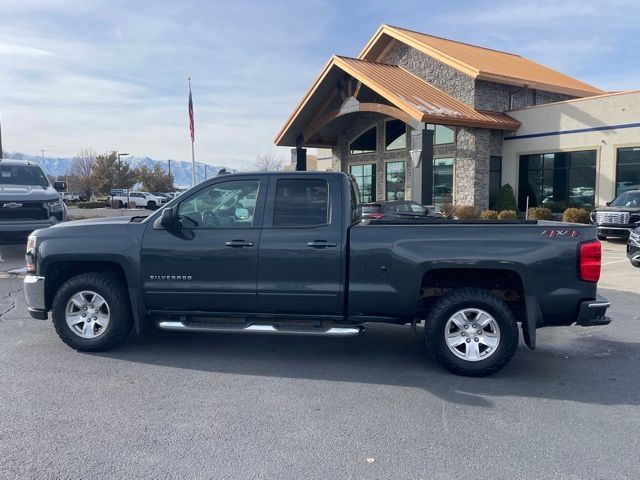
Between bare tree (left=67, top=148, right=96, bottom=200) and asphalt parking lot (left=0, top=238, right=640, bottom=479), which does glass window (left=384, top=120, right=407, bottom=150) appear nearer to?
asphalt parking lot (left=0, top=238, right=640, bottom=479)

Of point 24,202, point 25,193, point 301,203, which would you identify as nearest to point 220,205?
point 301,203

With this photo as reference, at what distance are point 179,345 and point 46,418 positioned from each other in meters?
1.98

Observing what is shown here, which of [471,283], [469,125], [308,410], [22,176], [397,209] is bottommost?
[308,410]

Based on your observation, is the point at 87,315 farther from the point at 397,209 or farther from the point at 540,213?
the point at 540,213

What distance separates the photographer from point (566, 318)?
482 cm

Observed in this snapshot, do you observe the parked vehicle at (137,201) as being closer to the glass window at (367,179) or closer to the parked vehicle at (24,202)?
the glass window at (367,179)

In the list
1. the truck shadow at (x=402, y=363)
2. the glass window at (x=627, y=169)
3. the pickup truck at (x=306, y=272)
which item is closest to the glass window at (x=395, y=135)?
the glass window at (x=627, y=169)

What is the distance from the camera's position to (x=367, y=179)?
28.4 meters

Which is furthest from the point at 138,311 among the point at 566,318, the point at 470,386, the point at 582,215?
the point at 582,215

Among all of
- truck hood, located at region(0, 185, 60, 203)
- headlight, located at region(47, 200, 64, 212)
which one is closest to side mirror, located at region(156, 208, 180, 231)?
truck hood, located at region(0, 185, 60, 203)

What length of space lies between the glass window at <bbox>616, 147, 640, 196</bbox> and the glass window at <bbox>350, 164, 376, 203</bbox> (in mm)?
11555

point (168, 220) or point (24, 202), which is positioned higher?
point (24, 202)

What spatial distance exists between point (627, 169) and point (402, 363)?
18342 millimetres

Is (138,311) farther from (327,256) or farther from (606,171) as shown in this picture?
(606,171)
